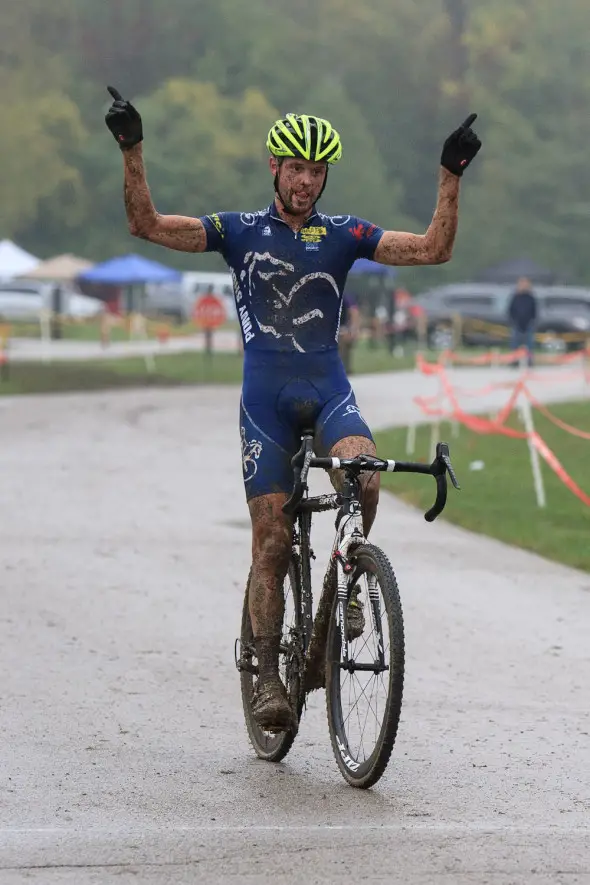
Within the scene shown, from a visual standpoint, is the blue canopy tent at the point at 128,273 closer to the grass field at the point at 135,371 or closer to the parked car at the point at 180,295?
the grass field at the point at 135,371

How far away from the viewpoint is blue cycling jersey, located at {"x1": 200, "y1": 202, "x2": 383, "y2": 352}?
23.4 feet

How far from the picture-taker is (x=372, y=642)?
6547 mm

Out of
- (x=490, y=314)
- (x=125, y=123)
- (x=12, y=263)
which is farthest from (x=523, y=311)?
(x=125, y=123)

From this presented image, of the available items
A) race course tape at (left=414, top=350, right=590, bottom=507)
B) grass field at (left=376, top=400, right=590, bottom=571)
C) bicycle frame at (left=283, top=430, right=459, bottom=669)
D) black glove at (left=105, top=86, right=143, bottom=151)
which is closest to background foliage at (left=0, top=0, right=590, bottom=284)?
race course tape at (left=414, top=350, right=590, bottom=507)

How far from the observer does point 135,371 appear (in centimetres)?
3891

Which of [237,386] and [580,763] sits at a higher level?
[580,763]

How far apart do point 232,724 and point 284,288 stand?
5.89 feet

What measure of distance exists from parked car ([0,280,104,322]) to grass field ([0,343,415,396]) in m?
27.3

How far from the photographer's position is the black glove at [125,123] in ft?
22.7

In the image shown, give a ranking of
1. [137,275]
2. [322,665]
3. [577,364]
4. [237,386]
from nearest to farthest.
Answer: [322,665]
[237,386]
[577,364]
[137,275]

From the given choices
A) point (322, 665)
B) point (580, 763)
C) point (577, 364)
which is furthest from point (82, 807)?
point (577, 364)

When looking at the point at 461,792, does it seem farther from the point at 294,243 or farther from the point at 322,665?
the point at 294,243

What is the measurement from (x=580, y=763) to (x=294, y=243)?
6.63 ft

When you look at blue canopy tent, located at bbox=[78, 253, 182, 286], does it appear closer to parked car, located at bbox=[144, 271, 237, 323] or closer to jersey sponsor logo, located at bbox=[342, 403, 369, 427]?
parked car, located at bbox=[144, 271, 237, 323]
